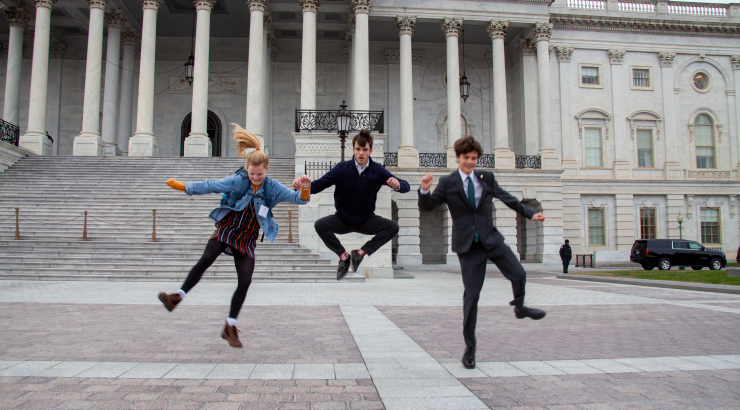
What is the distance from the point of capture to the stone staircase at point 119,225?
16.4 meters

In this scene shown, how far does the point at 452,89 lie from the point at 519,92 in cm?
791

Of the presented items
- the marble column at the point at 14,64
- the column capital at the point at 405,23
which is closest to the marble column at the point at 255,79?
the column capital at the point at 405,23

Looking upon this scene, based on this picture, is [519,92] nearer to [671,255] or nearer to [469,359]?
[671,255]

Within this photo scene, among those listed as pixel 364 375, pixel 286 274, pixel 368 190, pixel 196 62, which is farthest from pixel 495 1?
pixel 364 375

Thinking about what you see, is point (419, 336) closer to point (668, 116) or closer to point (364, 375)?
point (364, 375)

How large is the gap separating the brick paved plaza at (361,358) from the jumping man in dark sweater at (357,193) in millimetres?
1215

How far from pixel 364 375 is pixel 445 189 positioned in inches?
76.7

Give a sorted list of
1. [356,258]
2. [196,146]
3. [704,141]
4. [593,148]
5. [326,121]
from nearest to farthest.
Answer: [356,258] → [326,121] → [196,146] → [593,148] → [704,141]

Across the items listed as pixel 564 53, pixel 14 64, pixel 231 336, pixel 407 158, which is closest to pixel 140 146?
pixel 14 64

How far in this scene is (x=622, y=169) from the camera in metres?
34.9

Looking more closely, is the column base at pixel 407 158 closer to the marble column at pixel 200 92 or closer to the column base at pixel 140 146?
the marble column at pixel 200 92

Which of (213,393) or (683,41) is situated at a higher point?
(683,41)

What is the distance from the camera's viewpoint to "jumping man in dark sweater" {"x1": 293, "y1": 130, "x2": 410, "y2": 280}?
6027 mm

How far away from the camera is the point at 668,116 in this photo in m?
35.8
